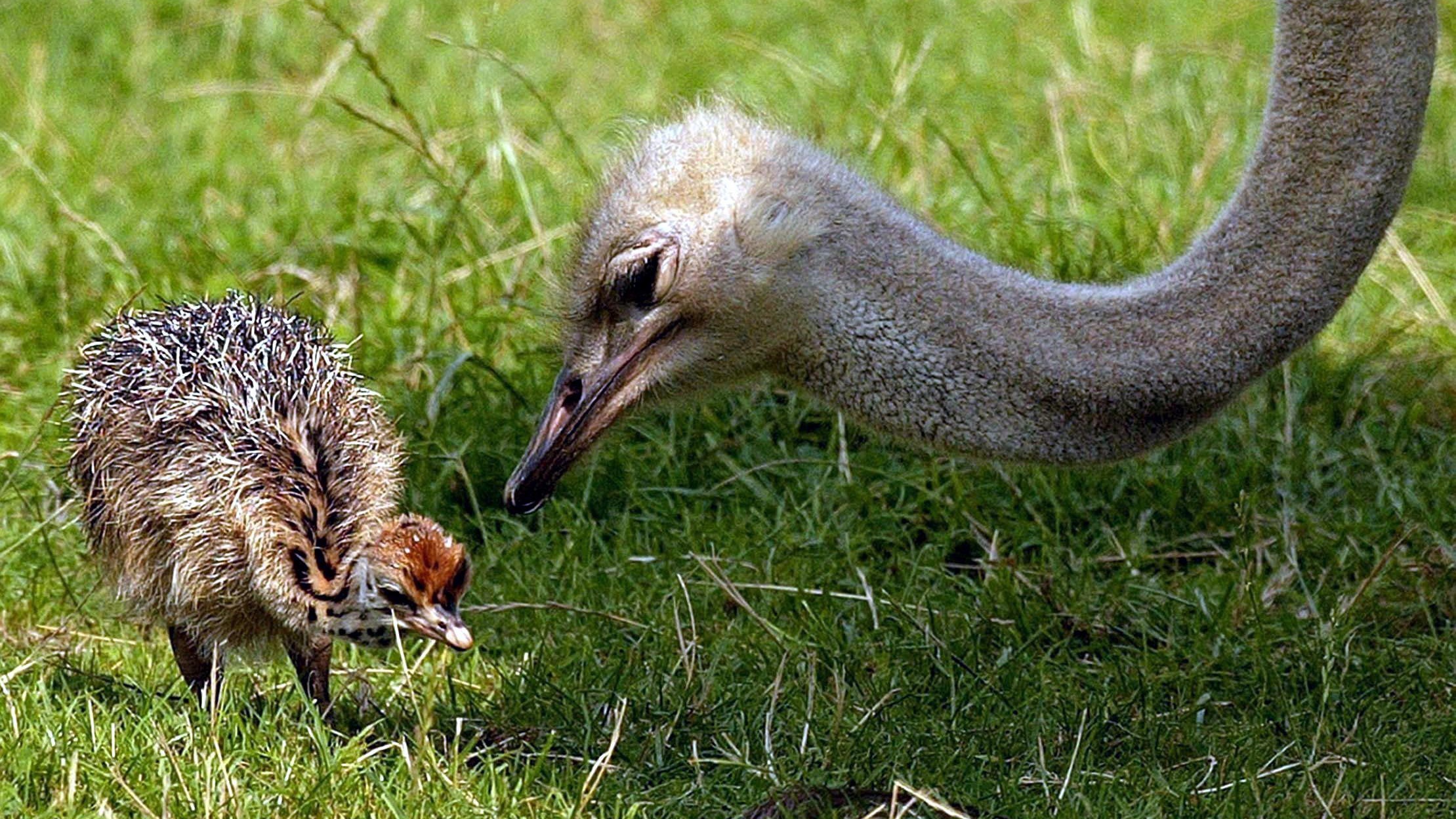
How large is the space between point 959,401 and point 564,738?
Answer: 3.42ft

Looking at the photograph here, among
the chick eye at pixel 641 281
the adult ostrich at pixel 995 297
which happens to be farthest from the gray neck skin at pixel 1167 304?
the chick eye at pixel 641 281

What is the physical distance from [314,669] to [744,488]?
1.77 m

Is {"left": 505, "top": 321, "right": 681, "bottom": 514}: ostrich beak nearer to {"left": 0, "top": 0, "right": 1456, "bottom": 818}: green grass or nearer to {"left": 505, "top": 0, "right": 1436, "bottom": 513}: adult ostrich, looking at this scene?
{"left": 505, "top": 0, "right": 1436, "bottom": 513}: adult ostrich

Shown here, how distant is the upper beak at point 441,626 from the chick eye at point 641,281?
722mm

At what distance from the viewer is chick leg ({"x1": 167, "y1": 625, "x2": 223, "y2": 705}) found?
435 cm

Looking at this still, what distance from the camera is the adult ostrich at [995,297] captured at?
13.8 ft

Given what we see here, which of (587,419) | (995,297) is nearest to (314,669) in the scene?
(587,419)

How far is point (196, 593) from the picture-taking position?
4.15 meters

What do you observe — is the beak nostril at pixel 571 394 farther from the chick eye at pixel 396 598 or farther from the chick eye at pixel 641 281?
the chick eye at pixel 396 598

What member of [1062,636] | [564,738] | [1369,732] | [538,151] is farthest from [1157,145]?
[564,738]

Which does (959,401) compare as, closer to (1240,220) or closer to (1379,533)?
(1240,220)

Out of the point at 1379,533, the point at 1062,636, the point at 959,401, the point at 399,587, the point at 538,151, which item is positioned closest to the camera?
the point at 399,587

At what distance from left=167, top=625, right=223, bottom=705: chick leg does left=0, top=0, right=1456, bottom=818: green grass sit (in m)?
0.06

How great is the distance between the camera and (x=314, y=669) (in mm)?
4273
